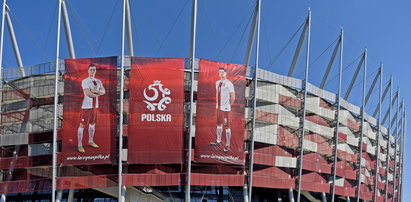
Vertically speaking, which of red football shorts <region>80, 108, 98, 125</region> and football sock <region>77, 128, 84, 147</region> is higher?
red football shorts <region>80, 108, 98, 125</region>

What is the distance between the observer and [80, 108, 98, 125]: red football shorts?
43.0m

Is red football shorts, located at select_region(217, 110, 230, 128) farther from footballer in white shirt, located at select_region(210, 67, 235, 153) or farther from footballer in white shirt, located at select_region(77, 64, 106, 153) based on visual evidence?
footballer in white shirt, located at select_region(77, 64, 106, 153)

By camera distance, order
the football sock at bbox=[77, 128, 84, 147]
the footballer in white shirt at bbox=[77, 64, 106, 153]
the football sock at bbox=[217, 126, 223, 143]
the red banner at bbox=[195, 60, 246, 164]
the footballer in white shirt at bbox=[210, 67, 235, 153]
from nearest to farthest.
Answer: the football sock at bbox=[77, 128, 84, 147] < the footballer in white shirt at bbox=[77, 64, 106, 153] < the red banner at bbox=[195, 60, 246, 164] < the football sock at bbox=[217, 126, 223, 143] < the footballer in white shirt at bbox=[210, 67, 235, 153]

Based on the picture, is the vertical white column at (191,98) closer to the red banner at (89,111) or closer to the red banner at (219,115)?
the red banner at (219,115)

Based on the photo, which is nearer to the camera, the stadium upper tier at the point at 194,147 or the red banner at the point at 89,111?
the red banner at the point at 89,111

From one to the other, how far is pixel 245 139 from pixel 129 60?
13.8 meters

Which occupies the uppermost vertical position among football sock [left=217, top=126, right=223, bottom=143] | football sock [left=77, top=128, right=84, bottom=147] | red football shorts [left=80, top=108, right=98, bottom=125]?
red football shorts [left=80, top=108, right=98, bottom=125]

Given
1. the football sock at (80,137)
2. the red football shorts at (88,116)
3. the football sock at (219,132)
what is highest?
the red football shorts at (88,116)

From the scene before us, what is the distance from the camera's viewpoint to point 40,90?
46250mm

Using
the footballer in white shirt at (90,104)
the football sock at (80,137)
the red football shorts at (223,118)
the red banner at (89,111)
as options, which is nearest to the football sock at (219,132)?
the red football shorts at (223,118)

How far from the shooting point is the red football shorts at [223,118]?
44.2m

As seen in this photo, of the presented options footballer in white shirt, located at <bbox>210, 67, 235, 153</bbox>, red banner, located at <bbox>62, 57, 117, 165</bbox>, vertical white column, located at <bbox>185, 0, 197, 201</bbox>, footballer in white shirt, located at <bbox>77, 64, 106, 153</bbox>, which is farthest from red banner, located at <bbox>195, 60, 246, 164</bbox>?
footballer in white shirt, located at <bbox>77, 64, 106, 153</bbox>

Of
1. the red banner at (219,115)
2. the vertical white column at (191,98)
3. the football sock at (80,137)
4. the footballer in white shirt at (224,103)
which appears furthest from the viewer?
the footballer in white shirt at (224,103)

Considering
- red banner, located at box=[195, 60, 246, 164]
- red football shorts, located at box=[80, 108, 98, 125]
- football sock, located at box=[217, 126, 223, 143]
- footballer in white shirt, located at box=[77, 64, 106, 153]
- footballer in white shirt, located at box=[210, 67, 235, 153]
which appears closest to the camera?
footballer in white shirt, located at box=[77, 64, 106, 153]
